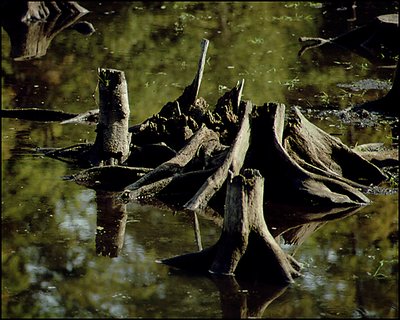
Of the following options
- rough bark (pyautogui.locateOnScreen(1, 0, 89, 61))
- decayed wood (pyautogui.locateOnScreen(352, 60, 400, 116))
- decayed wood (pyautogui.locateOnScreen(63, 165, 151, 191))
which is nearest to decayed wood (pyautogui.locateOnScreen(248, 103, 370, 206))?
decayed wood (pyautogui.locateOnScreen(63, 165, 151, 191))

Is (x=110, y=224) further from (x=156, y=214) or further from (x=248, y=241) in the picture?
(x=248, y=241)

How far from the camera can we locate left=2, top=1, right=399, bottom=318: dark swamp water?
33.7 feet

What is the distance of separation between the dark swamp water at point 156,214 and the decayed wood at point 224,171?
1.10 feet

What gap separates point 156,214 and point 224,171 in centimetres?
95

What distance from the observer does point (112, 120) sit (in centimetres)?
1447

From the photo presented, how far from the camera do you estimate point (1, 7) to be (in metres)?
31.1

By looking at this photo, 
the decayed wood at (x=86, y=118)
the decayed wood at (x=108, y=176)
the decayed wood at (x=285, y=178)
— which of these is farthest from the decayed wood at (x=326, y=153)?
the decayed wood at (x=86, y=118)

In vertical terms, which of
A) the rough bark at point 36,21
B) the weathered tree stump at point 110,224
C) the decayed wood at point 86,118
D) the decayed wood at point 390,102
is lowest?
the rough bark at point 36,21

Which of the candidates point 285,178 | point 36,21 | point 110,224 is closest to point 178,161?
point 285,178

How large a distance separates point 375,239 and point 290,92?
853 centimetres

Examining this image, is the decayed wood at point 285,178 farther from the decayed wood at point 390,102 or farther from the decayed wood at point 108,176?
the decayed wood at point 390,102

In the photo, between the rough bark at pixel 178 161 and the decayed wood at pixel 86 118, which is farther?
the decayed wood at pixel 86 118

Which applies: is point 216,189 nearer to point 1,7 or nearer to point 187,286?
point 187,286

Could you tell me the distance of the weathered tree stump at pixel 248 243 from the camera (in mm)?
10625
